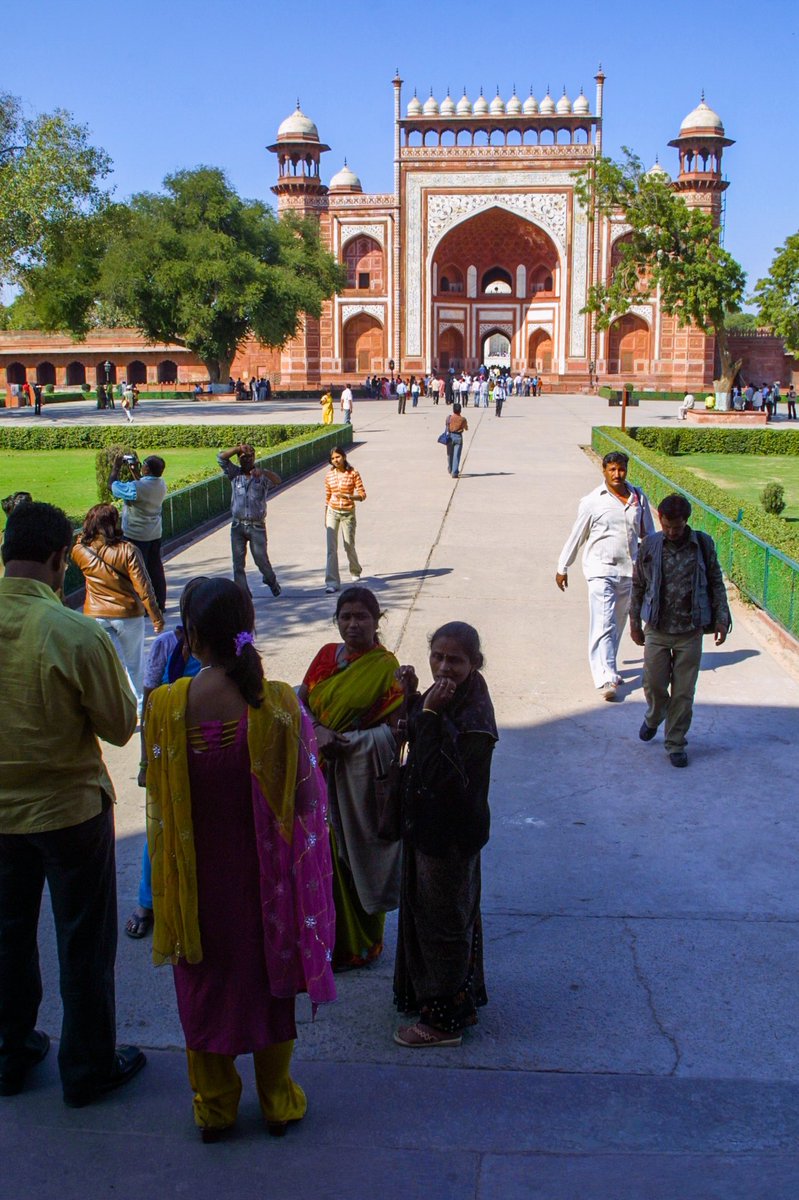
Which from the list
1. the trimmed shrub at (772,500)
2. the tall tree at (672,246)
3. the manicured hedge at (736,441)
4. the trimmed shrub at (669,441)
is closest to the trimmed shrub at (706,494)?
the trimmed shrub at (772,500)

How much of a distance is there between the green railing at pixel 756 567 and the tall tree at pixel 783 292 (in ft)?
62.2

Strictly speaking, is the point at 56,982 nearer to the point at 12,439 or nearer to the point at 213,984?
the point at 213,984

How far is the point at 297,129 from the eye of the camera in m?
47.0

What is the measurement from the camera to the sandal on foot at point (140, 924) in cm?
362

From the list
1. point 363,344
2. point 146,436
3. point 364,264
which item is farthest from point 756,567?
point 364,264

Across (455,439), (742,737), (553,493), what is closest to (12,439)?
(455,439)

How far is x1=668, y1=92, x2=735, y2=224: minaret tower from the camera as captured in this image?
44531mm

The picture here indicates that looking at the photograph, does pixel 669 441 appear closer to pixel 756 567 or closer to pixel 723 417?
pixel 723 417

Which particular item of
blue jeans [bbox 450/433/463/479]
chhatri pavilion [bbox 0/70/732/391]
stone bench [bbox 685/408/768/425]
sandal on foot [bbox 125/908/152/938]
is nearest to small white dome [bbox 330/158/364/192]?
chhatri pavilion [bbox 0/70/732/391]

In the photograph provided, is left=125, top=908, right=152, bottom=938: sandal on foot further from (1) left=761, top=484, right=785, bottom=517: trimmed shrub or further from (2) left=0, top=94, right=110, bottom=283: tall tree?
(2) left=0, top=94, right=110, bottom=283: tall tree

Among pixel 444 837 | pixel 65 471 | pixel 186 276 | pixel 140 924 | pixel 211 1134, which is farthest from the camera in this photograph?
pixel 186 276

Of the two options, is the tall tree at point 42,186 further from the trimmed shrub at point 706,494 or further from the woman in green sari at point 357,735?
the woman in green sari at point 357,735

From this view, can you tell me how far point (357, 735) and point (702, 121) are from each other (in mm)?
47438

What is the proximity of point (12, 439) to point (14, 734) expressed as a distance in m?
22.6
